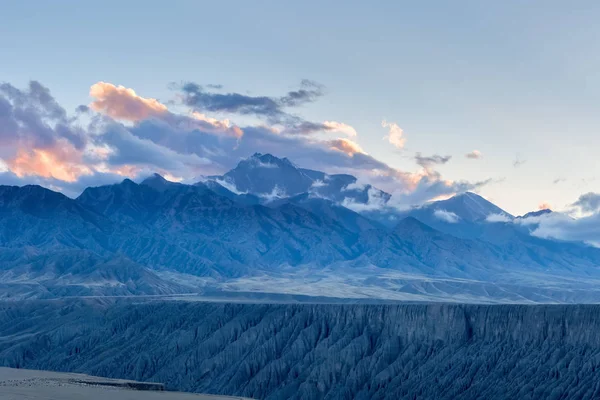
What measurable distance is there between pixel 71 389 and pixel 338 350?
124ft

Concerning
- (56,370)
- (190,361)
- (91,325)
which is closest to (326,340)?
(190,361)

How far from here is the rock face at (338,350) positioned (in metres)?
106

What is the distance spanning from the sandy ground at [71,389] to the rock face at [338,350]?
1300cm

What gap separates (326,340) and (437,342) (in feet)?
62.9

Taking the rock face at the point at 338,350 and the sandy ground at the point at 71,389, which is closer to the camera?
the sandy ground at the point at 71,389

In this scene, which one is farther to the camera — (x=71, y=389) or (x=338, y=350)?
(x=338, y=350)

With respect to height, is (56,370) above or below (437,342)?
below

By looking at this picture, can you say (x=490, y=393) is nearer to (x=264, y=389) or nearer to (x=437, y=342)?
(x=437, y=342)

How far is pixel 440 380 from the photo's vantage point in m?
112

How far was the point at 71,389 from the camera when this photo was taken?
111 meters

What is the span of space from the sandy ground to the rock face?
13.0 metres

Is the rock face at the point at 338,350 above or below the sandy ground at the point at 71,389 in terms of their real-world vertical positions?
above

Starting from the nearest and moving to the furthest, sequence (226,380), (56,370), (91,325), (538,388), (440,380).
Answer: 1. (538,388)
2. (440,380)
3. (226,380)
4. (56,370)
5. (91,325)

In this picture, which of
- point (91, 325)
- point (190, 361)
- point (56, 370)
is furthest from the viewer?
point (91, 325)
